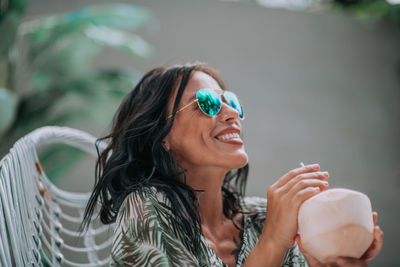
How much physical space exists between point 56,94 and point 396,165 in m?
4.61

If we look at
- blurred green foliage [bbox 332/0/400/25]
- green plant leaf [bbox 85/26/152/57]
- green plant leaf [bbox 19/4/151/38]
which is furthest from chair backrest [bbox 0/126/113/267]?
blurred green foliage [bbox 332/0/400/25]

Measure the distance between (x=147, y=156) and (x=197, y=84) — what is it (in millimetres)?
348

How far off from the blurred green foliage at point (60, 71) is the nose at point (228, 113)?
8.77ft

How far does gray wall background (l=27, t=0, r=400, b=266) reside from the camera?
598 centimetres

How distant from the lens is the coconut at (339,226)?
45.5 inches

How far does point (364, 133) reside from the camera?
6402 mm

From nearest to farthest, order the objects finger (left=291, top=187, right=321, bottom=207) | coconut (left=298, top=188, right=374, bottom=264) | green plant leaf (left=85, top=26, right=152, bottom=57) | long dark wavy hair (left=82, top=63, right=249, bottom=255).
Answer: coconut (left=298, top=188, right=374, bottom=264) < finger (left=291, top=187, right=321, bottom=207) < long dark wavy hair (left=82, top=63, right=249, bottom=255) < green plant leaf (left=85, top=26, right=152, bottom=57)

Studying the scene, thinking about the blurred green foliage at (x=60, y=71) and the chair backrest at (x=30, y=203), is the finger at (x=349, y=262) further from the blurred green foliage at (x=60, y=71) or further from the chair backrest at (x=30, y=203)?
the blurred green foliage at (x=60, y=71)

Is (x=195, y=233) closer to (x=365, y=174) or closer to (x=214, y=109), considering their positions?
(x=214, y=109)

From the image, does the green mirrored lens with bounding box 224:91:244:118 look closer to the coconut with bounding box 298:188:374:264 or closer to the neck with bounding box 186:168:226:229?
the neck with bounding box 186:168:226:229

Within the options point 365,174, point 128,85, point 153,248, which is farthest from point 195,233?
point 365,174

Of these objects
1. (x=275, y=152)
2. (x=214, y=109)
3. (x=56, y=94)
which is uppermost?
(x=56, y=94)

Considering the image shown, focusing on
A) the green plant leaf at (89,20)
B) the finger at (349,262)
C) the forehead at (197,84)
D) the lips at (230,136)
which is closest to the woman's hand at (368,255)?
the finger at (349,262)

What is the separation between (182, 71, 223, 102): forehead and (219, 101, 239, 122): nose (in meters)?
0.09
